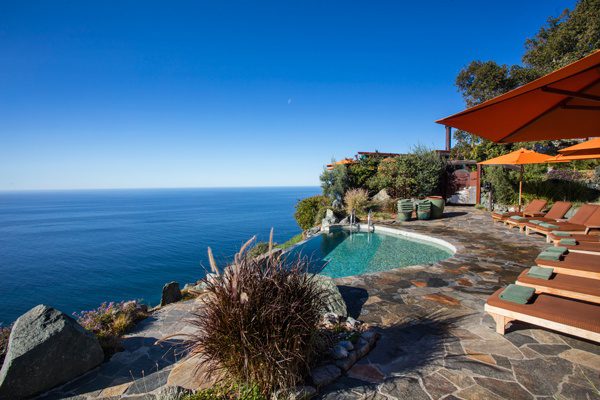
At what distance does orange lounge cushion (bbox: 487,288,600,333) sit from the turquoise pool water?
3330mm

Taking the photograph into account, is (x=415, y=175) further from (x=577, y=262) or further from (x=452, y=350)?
(x=452, y=350)

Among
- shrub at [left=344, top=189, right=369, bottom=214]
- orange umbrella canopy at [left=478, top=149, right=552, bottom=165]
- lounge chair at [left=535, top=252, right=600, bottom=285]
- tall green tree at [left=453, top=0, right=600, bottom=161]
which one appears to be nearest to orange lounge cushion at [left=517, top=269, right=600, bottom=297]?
lounge chair at [left=535, top=252, right=600, bottom=285]

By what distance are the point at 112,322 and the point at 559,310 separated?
17.7ft

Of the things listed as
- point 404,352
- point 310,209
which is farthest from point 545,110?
point 310,209

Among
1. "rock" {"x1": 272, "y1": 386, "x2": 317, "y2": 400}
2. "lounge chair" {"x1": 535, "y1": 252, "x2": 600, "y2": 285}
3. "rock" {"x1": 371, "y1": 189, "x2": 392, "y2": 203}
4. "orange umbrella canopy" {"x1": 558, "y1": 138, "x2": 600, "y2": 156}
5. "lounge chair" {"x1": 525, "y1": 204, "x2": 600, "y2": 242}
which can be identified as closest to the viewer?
"rock" {"x1": 272, "y1": 386, "x2": 317, "y2": 400}

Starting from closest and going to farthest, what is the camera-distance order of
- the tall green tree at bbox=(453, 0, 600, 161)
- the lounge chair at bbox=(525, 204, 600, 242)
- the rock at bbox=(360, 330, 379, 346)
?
the rock at bbox=(360, 330, 379, 346) < the lounge chair at bbox=(525, 204, 600, 242) < the tall green tree at bbox=(453, 0, 600, 161)

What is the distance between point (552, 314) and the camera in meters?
2.60

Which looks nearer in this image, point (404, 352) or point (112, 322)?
point (404, 352)

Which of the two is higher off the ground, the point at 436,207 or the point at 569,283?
the point at 436,207

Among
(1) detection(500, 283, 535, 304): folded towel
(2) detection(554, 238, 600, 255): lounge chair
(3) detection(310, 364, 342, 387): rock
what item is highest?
(2) detection(554, 238, 600, 255): lounge chair

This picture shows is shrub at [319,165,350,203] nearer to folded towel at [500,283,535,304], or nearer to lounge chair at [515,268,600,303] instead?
lounge chair at [515,268,600,303]

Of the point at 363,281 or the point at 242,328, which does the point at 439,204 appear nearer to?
Result: the point at 363,281

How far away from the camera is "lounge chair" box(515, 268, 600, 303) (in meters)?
2.91

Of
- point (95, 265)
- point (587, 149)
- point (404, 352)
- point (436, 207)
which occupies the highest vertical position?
point (587, 149)
